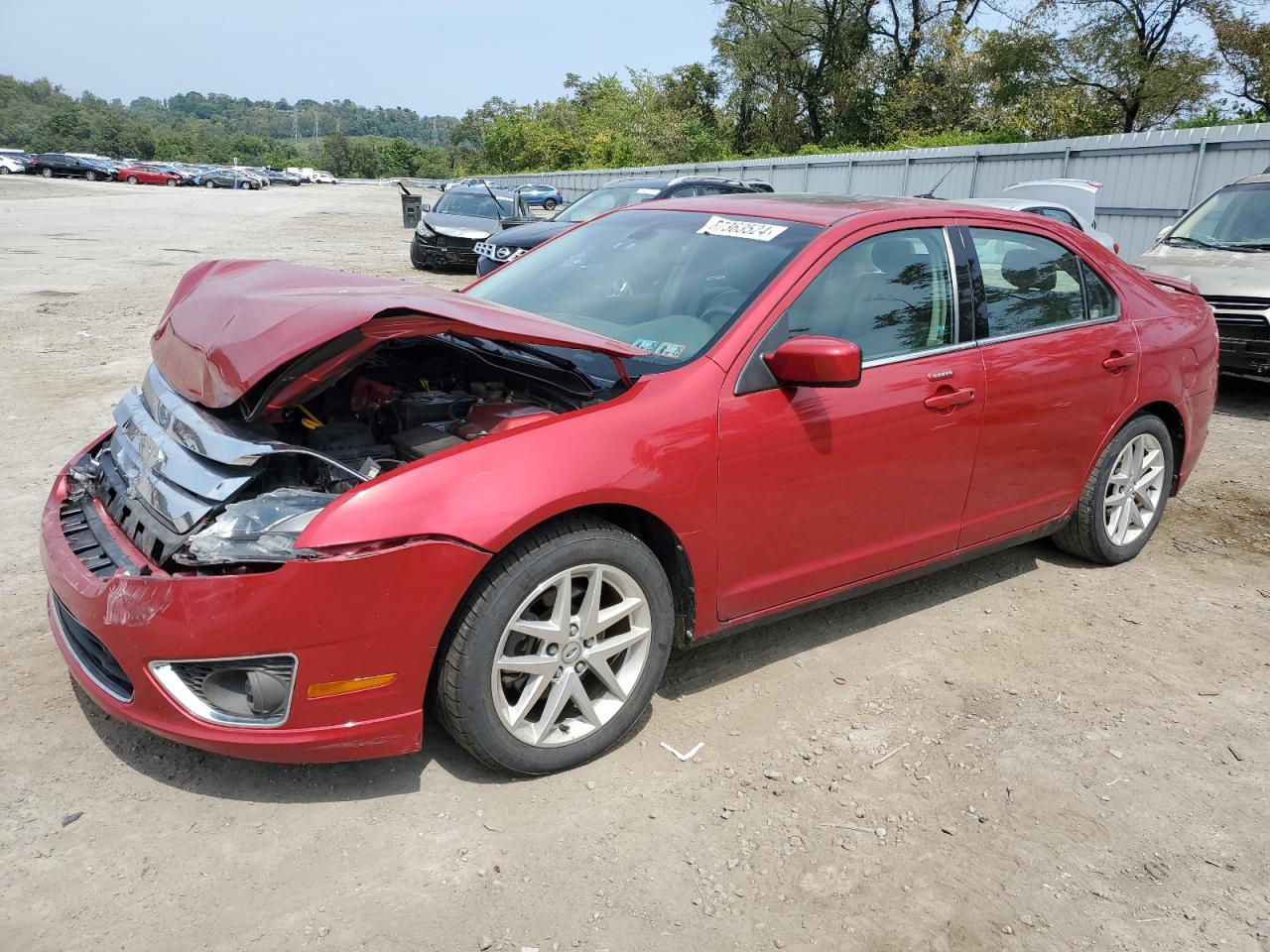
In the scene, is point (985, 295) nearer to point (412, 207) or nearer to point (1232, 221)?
point (1232, 221)

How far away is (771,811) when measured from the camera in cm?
280

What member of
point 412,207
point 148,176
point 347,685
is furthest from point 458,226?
point 148,176

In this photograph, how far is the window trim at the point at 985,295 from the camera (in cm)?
374

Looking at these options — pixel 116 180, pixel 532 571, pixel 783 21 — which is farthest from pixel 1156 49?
pixel 116 180

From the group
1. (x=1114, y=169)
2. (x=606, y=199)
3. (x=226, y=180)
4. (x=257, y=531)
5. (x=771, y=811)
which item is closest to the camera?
(x=257, y=531)

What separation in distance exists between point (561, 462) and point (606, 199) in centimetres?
1154

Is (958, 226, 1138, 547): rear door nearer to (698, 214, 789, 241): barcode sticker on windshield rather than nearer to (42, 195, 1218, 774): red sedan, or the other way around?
(42, 195, 1218, 774): red sedan

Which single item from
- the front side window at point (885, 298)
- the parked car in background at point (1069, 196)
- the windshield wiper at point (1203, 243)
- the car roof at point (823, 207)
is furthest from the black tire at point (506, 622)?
the parked car in background at point (1069, 196)

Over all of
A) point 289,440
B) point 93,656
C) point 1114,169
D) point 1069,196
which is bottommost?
point 93,656

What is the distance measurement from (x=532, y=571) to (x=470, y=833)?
0.74 meters

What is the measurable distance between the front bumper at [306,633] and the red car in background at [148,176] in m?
73.6

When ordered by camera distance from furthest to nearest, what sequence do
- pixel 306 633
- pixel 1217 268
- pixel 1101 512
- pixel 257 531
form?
pixel 1217 268 → pixel 1101 512 → pixel 257 531 → pixel 306 633

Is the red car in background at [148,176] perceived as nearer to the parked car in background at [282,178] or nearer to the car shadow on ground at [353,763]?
the parked car in background at [282,178]

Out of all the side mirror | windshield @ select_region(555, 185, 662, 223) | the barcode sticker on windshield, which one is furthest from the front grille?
windshield @ select_region(555, 185, 662, 223)
